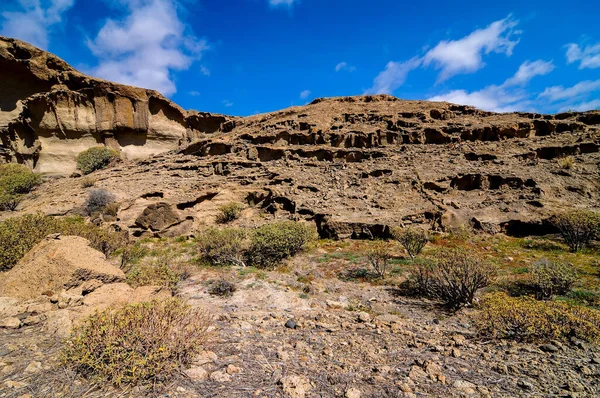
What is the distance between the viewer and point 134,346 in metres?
2.99

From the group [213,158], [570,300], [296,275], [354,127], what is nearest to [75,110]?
[213,158]

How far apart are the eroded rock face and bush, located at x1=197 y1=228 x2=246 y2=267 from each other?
889 inches

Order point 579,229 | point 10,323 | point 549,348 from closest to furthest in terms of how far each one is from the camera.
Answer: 1. point 549,348
2. point 10,323
3. point 579,229

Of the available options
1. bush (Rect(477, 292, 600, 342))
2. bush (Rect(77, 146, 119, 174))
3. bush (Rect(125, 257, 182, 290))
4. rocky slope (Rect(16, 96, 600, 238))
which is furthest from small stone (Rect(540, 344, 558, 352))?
bush (Rect(77, 146, 119, 174))

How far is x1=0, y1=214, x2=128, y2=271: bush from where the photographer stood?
21.2 ft

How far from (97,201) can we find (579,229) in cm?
2287

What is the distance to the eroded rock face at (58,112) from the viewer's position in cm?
2447

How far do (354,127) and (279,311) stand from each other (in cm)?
1671

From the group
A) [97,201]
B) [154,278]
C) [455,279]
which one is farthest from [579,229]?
[97,201]

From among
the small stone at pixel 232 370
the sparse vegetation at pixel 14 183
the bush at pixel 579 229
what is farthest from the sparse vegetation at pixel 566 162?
the sparse vegetation at pixel 14 183

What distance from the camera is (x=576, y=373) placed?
2.95 m

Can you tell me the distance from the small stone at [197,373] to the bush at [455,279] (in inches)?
194

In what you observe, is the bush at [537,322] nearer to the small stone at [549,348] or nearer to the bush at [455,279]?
the small stone at [549,348]

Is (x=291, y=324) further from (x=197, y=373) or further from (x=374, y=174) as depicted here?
(x=374, y=174)
